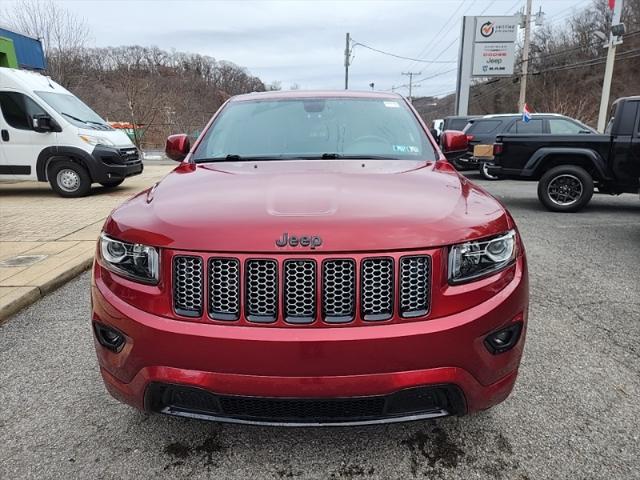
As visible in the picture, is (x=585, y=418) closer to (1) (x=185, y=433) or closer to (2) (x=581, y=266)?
(1) (x=185, y=433)

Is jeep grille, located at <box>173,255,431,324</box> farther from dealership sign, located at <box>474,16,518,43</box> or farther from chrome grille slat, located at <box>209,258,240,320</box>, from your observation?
dealership sign, located at <box>474,16,518,43</box>

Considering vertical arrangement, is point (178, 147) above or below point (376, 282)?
above

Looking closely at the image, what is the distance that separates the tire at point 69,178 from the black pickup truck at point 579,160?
323 inches

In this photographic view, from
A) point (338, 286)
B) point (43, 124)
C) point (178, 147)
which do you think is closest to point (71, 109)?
point (43, 124)

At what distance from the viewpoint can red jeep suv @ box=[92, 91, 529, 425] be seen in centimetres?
174

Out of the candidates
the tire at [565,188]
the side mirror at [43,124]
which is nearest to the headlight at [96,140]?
the side mirror at [43,124]

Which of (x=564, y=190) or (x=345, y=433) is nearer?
(x=345, y=433)

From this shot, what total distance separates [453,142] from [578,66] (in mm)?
44188

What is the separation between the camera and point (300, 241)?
5.77 ft

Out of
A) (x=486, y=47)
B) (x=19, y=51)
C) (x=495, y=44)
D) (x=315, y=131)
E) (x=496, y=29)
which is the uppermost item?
(x=496, y=29)

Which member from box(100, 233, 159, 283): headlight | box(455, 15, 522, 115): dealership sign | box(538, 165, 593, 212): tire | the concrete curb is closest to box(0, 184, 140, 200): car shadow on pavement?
the concrete curb

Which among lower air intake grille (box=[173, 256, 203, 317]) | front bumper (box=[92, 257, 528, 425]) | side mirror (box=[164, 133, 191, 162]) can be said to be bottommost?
front bumper (box=[92, 257, 528, 425])

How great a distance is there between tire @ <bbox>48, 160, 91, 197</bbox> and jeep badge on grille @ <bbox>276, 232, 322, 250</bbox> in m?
9.30

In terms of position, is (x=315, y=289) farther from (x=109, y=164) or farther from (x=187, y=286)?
(x=109, y=164)
